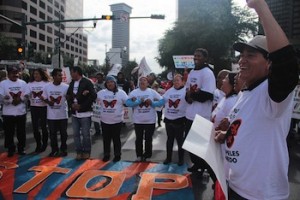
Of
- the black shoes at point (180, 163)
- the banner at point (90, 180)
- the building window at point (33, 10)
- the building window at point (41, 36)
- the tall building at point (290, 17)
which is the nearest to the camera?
the banner at point (90, 180)

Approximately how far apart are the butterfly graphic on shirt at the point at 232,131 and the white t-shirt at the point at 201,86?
423 cm

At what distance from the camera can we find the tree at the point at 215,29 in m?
40.4

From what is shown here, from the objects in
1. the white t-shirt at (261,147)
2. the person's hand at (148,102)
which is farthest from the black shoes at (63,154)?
the white t-shirt at (261,147)

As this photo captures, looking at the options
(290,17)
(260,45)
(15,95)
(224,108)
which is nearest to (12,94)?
(15,95)

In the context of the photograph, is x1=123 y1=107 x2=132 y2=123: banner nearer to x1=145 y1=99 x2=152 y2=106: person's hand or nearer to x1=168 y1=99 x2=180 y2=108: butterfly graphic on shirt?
x1=145 y1=99 x2=152 y2=106: person's hand

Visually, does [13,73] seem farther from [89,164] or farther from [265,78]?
[265,78]

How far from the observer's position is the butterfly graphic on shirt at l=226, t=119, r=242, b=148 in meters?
2.39

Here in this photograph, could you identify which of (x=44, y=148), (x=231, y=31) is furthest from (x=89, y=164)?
(x=231, y=31)

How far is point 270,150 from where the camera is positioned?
2.28 metres

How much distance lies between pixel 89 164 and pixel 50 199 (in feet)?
7.38

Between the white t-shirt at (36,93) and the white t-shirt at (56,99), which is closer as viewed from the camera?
the white t-shirt at (56,99)

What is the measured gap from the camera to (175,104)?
7.69m

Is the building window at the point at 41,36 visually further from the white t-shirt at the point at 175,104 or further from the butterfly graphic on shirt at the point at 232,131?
the butterfly graphic on shirt at the point at 232,131

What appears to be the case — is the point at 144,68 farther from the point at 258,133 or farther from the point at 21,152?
the point at 258,133
